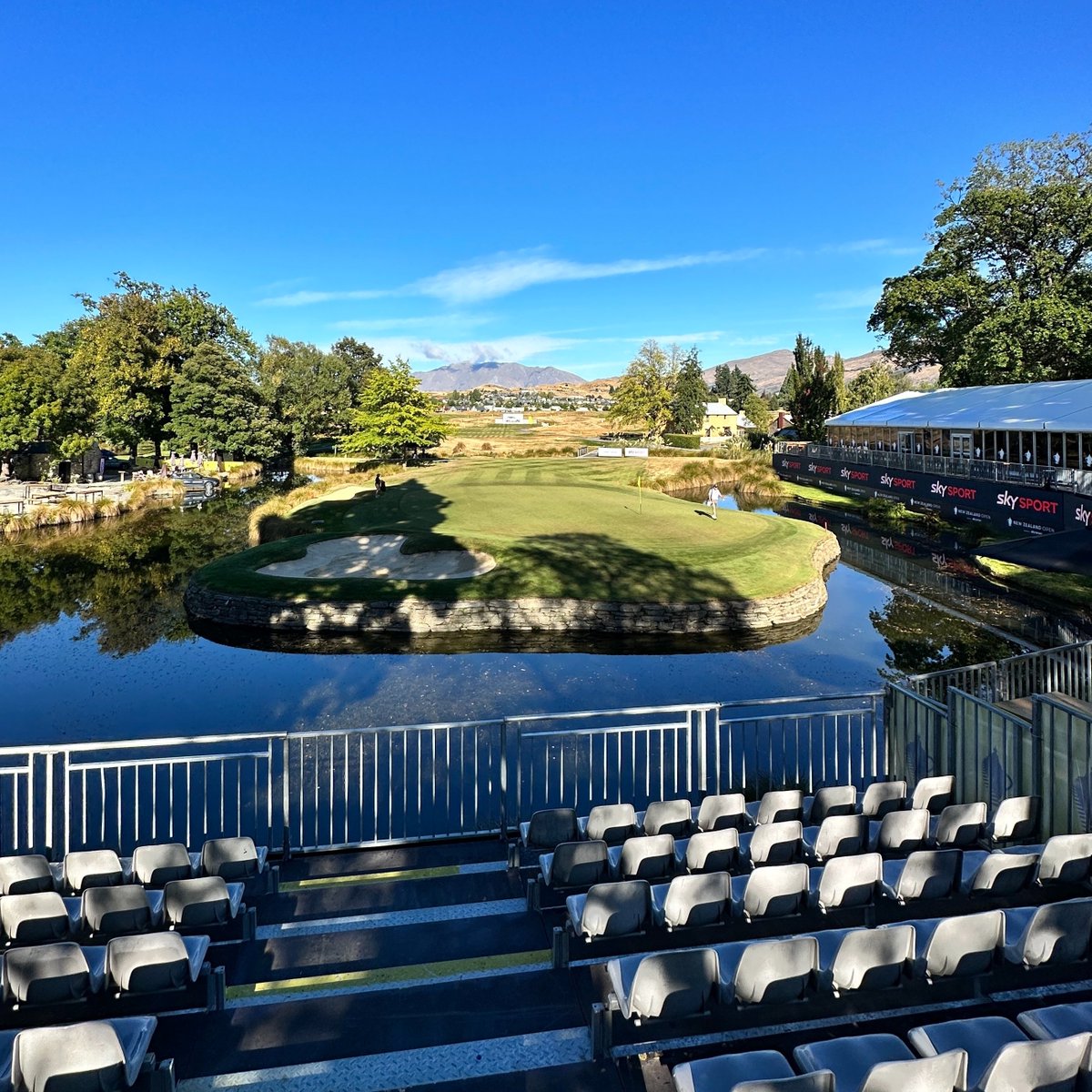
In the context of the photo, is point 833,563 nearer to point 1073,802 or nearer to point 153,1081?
point 1073,802

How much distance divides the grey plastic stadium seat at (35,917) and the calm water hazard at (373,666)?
862 cm

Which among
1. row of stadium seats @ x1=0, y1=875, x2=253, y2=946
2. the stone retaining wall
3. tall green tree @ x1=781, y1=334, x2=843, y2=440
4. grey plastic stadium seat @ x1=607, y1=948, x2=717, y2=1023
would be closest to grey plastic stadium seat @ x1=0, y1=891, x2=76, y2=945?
row of stadium seats @ x1=0, y1=875, x2=253, y2=946

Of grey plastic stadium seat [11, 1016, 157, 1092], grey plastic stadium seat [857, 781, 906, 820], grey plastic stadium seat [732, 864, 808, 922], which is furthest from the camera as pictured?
grey plastic stadium seat [857, 781, 906, 820]

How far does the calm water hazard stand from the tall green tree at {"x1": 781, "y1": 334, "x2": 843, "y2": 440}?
143ft

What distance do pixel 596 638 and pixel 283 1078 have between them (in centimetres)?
1689

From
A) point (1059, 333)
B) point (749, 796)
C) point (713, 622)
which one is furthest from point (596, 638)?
point (1059, 333)

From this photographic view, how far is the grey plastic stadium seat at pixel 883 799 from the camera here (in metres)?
7.62

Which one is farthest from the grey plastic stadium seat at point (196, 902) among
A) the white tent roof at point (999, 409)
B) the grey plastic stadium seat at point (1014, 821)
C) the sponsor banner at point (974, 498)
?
the white tent roof at point (999, 409)

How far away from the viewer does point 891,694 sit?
30.5 ft

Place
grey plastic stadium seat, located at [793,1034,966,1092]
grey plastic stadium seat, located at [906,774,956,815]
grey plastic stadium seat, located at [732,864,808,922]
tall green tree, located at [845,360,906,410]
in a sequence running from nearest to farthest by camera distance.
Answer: grey plastic stadium seat, located at [793,1034,966,1092] → grey plastic stadium seat, located at [732,864,808,922] → grey plastic stadium seat, located at [906,774,956,815] → tall green tree, located at [845,360,906,410]

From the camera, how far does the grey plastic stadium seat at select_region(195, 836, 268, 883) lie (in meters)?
6.54

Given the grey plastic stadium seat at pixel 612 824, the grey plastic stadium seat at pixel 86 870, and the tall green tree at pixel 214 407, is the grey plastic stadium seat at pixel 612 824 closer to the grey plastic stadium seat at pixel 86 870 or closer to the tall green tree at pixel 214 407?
the grey plastic stadium seat at pixel 86 870

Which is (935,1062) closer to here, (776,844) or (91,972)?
(776,844)

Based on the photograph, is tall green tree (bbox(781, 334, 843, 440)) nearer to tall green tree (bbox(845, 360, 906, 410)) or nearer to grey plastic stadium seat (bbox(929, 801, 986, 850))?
tall green tree (bbox(845, 360, 906, 410))
